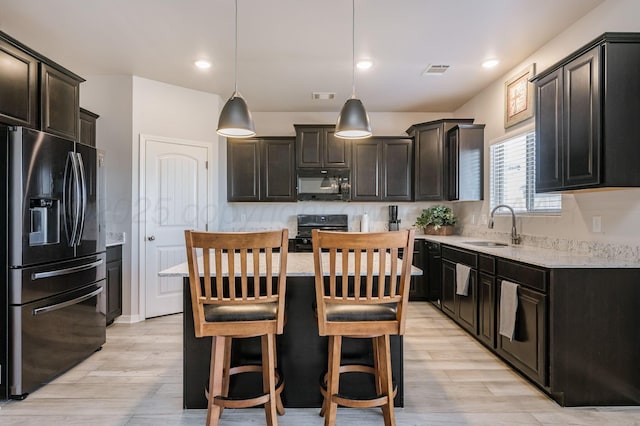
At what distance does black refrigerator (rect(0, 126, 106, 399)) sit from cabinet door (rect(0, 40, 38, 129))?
20 centimetres

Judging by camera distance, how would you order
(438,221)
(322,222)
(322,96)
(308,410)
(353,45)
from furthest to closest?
(322,222), (438,221), (322,96), (353,45), (308,410)

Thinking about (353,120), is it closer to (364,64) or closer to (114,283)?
(364,64)

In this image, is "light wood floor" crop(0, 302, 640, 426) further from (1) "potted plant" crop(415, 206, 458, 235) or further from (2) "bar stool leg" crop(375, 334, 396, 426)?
(1) "potted plant" crop(415, 206, 458, 235)

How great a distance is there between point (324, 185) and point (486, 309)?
8.84 feet

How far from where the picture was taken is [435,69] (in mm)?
3828

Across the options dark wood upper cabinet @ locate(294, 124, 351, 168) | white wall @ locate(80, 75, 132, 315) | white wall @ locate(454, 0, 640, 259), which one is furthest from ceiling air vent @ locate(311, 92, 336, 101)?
white wall @ locate(80, 75, 132, 315)

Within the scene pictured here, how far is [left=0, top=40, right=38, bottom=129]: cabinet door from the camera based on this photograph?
2340mm

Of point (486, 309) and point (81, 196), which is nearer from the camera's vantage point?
point (81, 196)

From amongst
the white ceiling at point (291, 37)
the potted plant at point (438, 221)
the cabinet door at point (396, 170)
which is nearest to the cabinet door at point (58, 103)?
the white ceiling at point (291, 37)

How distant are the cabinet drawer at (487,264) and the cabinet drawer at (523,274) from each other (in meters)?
0.06

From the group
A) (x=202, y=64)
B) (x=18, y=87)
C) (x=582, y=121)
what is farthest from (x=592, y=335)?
(x=18, y=87)

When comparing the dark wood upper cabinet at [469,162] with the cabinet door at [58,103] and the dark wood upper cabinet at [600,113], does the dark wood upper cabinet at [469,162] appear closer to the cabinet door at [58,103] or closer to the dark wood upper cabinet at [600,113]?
the dark wood upper cabinet at [600,113]

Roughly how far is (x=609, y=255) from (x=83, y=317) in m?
3.94

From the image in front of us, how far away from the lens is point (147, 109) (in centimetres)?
411
